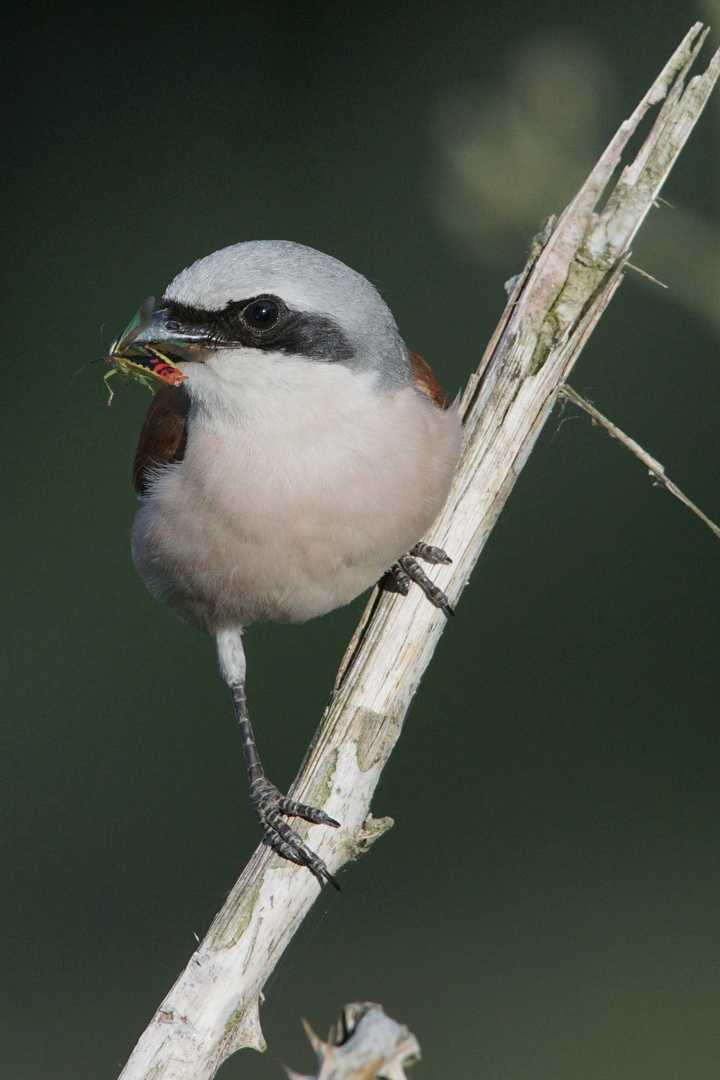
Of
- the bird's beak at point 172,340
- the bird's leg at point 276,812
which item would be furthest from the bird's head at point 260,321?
the bird's leg at point 276,812

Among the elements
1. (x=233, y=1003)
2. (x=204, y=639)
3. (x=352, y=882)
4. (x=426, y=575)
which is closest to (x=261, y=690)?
(x=204, y=639)

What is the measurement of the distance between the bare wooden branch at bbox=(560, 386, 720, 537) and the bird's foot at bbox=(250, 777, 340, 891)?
0.74m

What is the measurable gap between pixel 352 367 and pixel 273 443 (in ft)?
0.57

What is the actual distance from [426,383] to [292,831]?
84cm

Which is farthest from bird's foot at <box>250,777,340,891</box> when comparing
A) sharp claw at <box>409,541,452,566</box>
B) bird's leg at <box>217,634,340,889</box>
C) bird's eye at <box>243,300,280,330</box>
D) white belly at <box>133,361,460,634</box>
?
bird's eye at <box>243,300,280,330</box>

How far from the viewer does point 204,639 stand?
401 centimetres

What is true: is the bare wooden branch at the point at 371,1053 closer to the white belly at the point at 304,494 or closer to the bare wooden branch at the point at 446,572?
the bare wooden branch at the point at 446,572

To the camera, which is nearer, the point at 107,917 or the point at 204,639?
the point at 107,917

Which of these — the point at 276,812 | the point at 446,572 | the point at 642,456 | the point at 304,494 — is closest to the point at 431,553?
the point at 446,572

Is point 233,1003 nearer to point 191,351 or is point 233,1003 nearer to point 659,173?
point 191,351

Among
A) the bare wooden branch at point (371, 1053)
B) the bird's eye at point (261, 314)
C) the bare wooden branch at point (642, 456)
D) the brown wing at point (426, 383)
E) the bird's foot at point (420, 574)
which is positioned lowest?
the bare wooden branch at point (371, 1053)

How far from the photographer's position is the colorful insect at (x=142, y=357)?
1512 millimetres

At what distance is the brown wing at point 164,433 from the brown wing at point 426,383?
1.38 feet

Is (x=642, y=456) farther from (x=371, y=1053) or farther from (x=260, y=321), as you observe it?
(x=371, y=1053)
